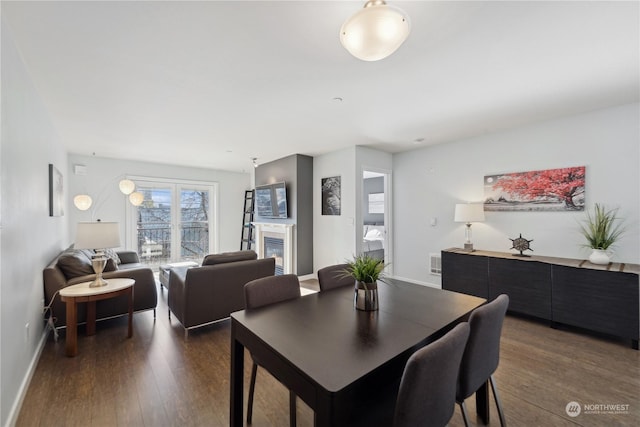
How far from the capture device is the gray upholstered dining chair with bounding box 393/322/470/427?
927 millimetres

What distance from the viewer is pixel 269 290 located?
1836mm

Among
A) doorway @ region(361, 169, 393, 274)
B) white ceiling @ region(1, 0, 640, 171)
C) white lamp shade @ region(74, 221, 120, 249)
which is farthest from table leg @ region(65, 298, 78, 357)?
doorway @ region(361, 169, 393, 274)

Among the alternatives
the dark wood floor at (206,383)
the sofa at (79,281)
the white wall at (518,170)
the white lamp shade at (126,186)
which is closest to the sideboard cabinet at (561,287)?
the dark wood floor at (206,383)

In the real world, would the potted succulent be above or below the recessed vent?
above

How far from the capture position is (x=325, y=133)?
3768 millimetres

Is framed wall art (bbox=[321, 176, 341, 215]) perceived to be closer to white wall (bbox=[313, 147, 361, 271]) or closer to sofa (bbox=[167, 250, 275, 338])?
white wall (bbox=[313, 147, 361, 271])

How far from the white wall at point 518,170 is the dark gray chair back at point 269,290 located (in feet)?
10.6

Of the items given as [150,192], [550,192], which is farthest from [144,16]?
[150,192]

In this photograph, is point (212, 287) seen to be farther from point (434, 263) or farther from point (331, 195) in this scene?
point (434, 263)

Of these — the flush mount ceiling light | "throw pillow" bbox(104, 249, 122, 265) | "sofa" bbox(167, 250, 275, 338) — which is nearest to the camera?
the flush mount ceiling light

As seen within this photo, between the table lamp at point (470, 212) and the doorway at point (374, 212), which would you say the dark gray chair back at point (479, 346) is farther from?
the doorway at point (374, 212)

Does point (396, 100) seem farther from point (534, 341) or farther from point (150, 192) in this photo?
point (150, 192)

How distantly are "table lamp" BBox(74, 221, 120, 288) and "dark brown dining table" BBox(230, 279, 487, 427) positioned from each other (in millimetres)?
2060

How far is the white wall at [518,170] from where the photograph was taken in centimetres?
290
